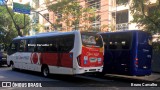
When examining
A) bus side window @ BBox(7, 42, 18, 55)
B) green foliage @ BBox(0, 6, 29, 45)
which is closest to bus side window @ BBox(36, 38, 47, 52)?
bus side window @ BBox(7, 42, 18, 55)

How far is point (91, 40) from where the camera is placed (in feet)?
42.2

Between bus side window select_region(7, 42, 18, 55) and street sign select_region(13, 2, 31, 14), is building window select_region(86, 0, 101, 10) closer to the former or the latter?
street sign select_region(13, 2, 31, 14)

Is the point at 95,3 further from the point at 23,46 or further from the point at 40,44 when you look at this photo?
the point at 40,44

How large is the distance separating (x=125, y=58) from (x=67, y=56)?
3.27 m

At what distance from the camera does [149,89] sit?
10609 millimetres

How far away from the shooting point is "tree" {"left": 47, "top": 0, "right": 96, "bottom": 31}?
23375mm

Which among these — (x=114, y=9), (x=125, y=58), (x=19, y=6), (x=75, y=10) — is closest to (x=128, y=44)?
(x=125, y=58)

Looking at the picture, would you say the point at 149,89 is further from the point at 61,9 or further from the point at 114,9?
the point at 114,9

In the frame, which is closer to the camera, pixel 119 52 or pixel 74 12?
pixel 119 52

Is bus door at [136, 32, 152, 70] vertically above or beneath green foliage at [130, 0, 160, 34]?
beneath

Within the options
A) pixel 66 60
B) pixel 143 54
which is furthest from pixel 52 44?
pixel 143 54

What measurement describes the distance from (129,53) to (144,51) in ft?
3.00

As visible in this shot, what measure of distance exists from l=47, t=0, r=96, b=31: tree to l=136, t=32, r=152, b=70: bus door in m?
11.3

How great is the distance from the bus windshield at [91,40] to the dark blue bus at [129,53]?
106cm
